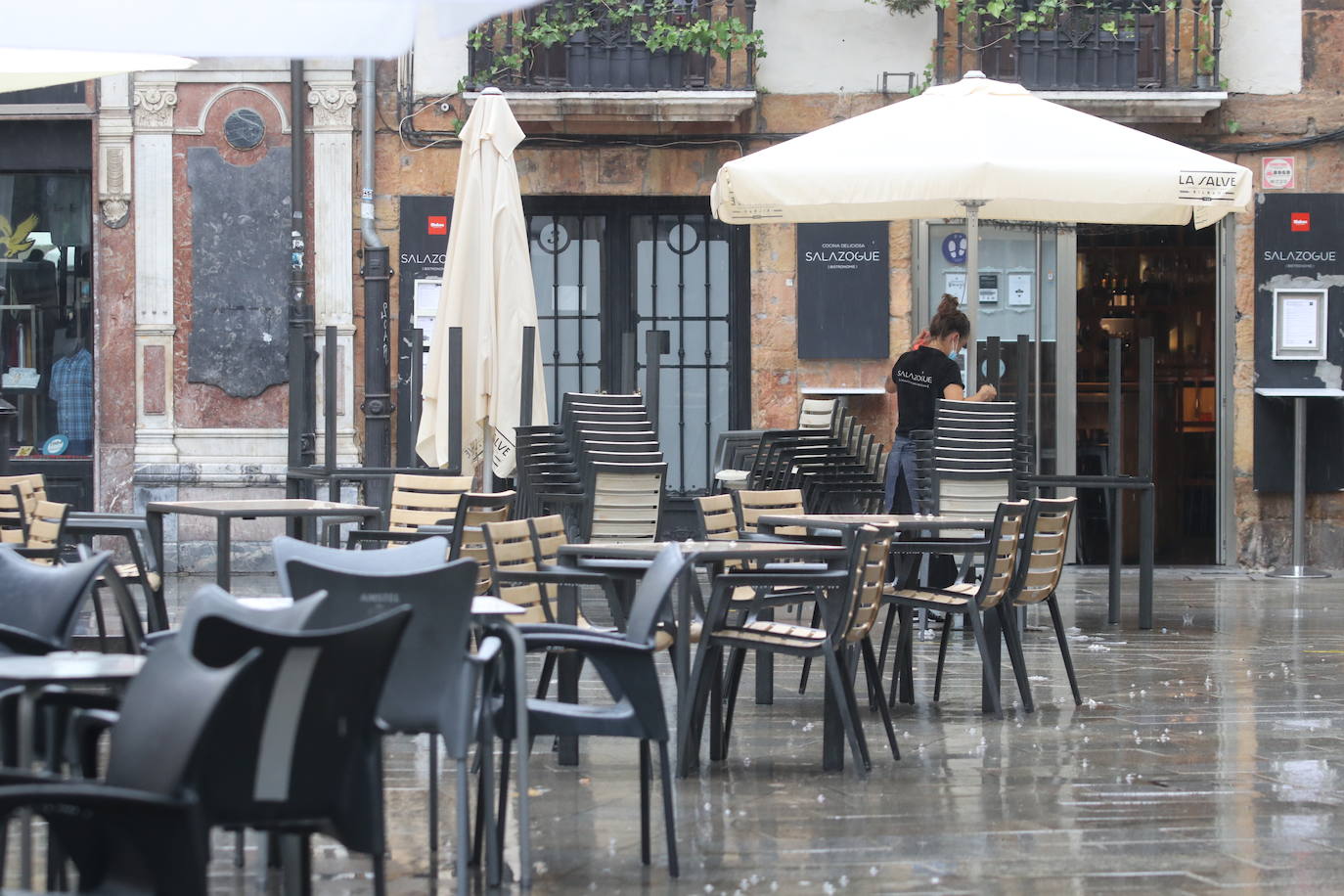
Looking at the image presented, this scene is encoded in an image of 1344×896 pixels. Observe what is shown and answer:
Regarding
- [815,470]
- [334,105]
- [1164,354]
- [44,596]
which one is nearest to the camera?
[44,596]

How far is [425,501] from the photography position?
9.15 metres

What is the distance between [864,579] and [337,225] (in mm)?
8375

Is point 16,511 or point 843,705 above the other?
point 16,511

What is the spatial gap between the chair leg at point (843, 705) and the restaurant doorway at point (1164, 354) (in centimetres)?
914

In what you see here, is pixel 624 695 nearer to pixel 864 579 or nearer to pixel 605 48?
pixel 864 579

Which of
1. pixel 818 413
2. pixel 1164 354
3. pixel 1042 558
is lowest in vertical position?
pixel 1042 558

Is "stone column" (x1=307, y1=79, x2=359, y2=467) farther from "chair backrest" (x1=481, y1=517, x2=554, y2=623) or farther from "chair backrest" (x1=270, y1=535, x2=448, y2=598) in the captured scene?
"chair backrest" (x1=270, y1=535, x2=448, y2=598)

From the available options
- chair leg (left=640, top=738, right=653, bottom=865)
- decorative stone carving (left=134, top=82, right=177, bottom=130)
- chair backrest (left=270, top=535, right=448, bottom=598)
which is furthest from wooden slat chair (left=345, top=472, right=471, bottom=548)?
decorative stone carving (left=134, top=82, right=177, bottom=130)

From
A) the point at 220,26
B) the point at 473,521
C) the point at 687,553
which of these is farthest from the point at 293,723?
the point at 473,521

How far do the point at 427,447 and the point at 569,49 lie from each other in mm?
4124

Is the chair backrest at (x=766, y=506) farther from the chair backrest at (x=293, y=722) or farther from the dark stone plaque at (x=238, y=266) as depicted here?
the dark stone plaque at (x=238, y=266)

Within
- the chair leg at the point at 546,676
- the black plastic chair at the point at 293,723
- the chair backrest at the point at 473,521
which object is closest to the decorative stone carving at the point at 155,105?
the chair backrest at the point at 473,521

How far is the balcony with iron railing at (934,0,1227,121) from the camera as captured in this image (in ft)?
45.8

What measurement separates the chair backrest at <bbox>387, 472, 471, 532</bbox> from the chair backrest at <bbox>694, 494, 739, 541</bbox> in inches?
58.5
